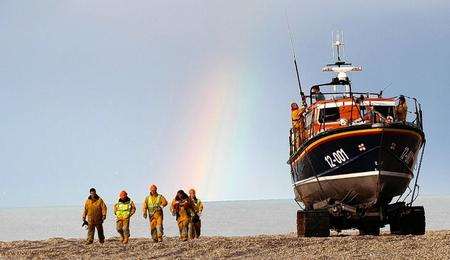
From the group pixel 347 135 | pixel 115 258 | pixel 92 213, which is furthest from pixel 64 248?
pixel 347 135

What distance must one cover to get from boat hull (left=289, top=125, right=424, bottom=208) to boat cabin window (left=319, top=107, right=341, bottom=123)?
1.15m

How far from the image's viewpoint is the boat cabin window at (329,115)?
73.9ft

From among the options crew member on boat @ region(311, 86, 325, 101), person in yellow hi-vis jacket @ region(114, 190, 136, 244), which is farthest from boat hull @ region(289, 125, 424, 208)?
person in yellow hi-vis jacket @ region(114, 190, 136, 244)

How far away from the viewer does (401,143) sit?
822 inches

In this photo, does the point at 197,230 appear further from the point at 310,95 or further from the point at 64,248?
the point at 310,95

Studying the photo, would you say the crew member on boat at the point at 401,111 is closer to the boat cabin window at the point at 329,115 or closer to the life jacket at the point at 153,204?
Answer: the boat cabin window at the point at 329,115

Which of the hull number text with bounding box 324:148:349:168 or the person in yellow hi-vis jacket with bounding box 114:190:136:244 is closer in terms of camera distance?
the person in yellow hi-vis jacket with bounding box 114:190:136:244

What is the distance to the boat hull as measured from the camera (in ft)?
67.2

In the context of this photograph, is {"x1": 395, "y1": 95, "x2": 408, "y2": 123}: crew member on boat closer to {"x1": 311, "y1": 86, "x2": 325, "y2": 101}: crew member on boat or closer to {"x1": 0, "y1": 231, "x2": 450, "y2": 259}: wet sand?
{"x1": 311, "y1": 86, "x2": 325, "y2": 101}: crew member on boat

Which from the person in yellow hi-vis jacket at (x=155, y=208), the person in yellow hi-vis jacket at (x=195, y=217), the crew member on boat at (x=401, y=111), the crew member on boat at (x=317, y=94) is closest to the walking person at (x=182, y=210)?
the person in yellow hi-vis jacket at (x=195, y=217)

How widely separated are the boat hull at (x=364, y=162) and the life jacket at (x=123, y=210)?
6035mm

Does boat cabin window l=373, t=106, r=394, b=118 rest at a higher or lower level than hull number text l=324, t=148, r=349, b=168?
higher

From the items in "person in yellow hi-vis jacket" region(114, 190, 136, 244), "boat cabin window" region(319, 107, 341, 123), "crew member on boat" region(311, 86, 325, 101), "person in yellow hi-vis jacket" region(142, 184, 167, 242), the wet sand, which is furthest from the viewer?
"crew member on boat" region(311, 86, 325, 101)

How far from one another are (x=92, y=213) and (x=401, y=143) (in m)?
9.56
